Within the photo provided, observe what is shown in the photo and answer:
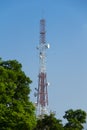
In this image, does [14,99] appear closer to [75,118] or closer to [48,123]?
[48,123]

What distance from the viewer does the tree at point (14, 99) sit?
3856 cm

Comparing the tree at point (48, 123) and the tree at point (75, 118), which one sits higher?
the tree at point (75, 118)

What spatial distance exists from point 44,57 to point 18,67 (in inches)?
928

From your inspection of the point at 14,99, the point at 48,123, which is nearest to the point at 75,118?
the point at 48,123

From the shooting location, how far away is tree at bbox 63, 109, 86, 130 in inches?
2152

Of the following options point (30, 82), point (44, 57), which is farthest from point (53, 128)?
point (44, 57)

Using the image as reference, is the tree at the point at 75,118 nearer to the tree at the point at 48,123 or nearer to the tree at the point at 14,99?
the tree at the point at 48,123

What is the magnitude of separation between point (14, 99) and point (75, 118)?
17.0 metres

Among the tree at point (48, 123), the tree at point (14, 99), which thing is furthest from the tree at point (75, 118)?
the tree at point (14, 99)

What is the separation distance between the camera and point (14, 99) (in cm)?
4062

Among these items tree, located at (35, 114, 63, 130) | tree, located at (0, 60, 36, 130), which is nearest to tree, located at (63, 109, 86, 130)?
tree, located at (35, 114, 63, 130)

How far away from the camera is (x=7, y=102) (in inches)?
1542

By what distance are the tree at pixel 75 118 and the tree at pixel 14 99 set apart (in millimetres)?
13419

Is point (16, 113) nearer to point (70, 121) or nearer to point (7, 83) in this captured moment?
point (7, 83)
